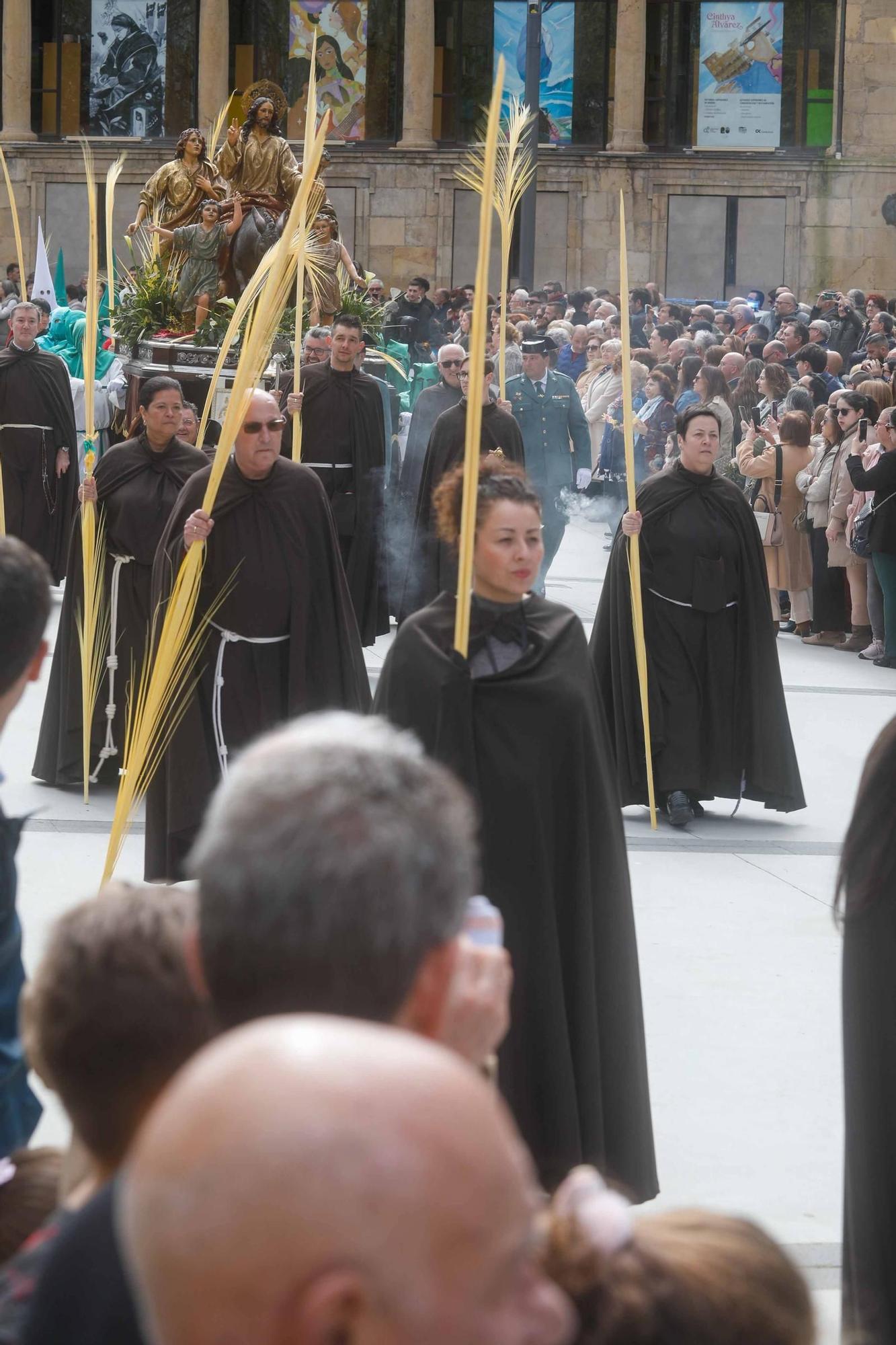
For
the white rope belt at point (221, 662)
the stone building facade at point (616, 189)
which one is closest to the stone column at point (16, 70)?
the stone building facade at point (616, 189)

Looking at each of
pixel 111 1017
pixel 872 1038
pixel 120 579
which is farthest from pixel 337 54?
pixel 111 1017

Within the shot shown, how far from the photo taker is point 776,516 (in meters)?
14.8

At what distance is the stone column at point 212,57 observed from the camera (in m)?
37.5

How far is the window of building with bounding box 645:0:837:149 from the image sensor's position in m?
37.5

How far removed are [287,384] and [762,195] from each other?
965 inches

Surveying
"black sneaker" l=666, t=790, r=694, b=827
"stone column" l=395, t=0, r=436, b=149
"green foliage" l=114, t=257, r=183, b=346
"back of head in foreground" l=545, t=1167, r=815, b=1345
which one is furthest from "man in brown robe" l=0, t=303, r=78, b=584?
"stone column" l=395, t=0, r=436, b=149

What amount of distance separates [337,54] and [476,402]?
3689cm

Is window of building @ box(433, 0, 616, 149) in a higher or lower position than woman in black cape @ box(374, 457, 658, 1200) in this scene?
higher

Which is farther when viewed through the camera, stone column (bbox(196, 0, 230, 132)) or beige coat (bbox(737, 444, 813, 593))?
stone column (bbox(196, 0, 230, 132))

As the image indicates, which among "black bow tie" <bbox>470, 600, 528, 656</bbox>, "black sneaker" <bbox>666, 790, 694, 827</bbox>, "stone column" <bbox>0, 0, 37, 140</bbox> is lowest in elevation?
"black sneaker" <bbox>666, 790, 694, 827</bbox>

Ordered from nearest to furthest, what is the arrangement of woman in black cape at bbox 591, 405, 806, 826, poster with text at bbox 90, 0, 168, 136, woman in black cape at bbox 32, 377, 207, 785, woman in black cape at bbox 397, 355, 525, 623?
woman in black cape at bbox 591, 405, 806, 826, woman in black cape at bbox 32, 377, 207, 785, woman in black cape at bbox 397, 355, 525, 623, poster with text at bbox 90, 0, 168, 136

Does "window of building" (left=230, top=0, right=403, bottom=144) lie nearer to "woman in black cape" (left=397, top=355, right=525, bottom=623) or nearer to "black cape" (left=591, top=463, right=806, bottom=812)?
"woman in black cape" (left=397, top=355, right=525, bottom=623)

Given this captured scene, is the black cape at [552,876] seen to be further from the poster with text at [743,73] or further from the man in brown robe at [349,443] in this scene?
the poster with text at [743,73]

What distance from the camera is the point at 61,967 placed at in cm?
208
